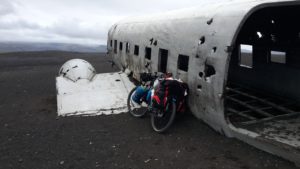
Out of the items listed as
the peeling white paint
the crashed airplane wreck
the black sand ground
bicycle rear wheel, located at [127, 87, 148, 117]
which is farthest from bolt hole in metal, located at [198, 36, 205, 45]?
the peeling white paint

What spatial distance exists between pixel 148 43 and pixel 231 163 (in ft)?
20.9

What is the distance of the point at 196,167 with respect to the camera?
6.96 metres

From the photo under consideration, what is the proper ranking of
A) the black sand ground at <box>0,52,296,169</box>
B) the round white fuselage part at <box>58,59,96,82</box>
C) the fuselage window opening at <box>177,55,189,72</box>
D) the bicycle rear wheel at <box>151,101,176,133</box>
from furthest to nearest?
the round white fuselage part at <box>58,59,96,82</box>
the fuselage window opening at <box>177,55,189,72</box>
the bicycle rear wheel at <box>151,101,176,133</box>
the black sand ground at <box>0,52,296,169</box>

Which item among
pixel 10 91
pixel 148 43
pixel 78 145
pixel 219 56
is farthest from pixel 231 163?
pixel 10 91

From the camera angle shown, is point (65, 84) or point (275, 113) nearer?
point (275, 113)

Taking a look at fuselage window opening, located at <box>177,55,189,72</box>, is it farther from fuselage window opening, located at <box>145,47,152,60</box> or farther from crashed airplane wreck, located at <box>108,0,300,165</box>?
fuselage window opening, located at <box>145,47,152,60</box>

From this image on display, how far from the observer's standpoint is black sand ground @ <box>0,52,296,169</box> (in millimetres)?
7203

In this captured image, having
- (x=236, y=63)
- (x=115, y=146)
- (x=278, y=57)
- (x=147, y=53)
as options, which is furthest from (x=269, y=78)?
Result: (x=115, y=146)

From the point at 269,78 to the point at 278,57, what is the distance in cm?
154

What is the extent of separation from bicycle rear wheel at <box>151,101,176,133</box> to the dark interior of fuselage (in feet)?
5.01

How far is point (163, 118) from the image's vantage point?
9938 millimetres

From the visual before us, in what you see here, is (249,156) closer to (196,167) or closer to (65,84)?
(196,167)

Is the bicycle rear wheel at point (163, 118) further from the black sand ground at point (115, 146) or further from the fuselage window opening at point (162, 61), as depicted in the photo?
the fuselage window opening at point (162, 61)

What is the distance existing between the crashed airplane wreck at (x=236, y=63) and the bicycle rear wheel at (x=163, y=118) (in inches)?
26.6
